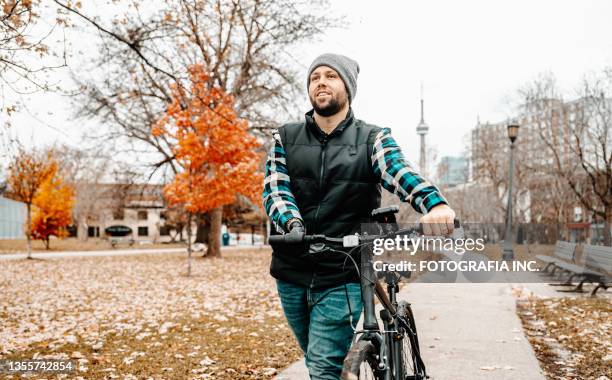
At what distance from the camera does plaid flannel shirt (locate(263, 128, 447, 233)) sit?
2.43 meters

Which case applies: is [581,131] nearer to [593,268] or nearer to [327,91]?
[593,268]

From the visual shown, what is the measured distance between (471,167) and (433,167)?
693 inches

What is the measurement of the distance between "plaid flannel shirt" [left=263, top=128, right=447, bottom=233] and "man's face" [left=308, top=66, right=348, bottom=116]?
9.9 inches

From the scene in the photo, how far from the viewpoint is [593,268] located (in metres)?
11.6

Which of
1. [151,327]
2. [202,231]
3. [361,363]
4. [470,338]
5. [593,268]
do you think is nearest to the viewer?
[361,363]

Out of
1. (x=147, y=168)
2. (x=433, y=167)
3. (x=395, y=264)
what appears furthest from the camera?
(x=433, y=167)

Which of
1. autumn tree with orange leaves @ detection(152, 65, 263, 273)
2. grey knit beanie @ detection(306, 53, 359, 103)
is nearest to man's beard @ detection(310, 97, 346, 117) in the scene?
grey knit beanie @ detection(306, 53, 359, 103)

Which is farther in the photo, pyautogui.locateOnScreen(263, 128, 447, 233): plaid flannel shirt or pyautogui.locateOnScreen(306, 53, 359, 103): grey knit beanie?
pyautogui.locateOnScreen(306, 53, 359, 103): grey knit beanie

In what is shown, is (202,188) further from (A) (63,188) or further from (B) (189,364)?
(A) (63,188)

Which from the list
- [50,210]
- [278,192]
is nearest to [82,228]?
[50,210]

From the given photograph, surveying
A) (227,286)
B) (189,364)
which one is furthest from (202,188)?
(189,364)

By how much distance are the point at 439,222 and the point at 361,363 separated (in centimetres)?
61

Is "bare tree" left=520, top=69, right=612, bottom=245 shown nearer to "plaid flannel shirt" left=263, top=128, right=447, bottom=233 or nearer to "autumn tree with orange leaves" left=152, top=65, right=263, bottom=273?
"autumn tree with orange leaves" left=152, top=65, right=263, bottom=273

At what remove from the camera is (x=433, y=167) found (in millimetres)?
31047
